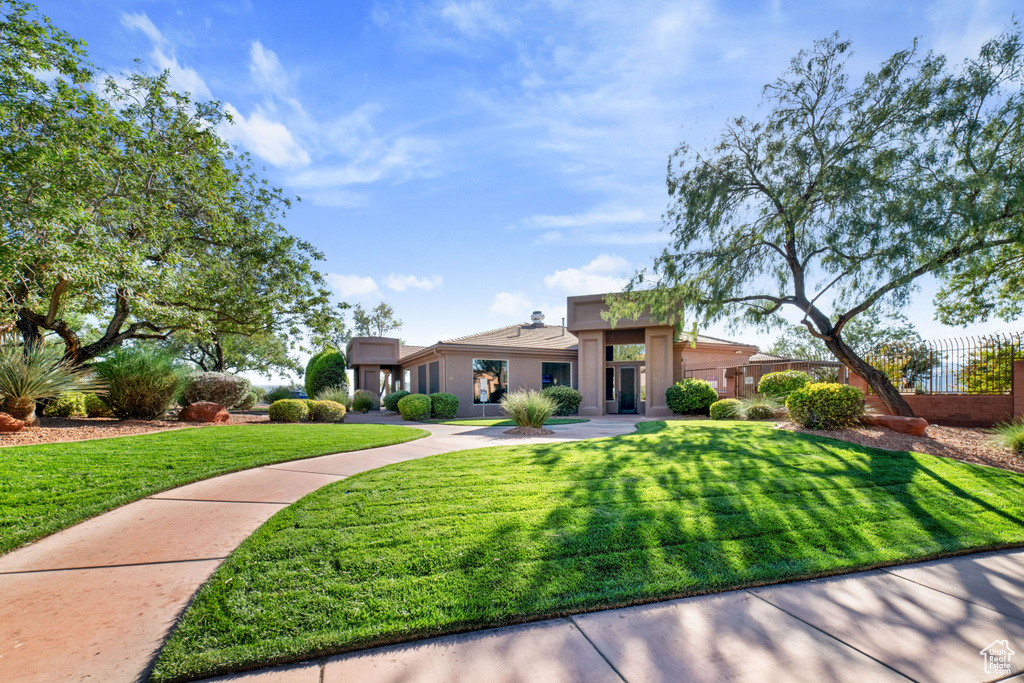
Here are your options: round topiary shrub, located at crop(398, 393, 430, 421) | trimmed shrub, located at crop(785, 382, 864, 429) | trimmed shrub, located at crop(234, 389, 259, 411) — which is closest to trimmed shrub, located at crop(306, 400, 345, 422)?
trimmed shrub, located at crop(234, 389, 259, 411)

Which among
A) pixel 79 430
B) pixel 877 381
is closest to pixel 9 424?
pixel 79 430

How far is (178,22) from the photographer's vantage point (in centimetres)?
875

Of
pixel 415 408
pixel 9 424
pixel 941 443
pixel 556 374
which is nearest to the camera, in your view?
pixel 9 424

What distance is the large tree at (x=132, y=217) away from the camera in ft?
25.6

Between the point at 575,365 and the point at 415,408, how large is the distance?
762 cm

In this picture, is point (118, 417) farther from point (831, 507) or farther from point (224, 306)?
point (831, 507)

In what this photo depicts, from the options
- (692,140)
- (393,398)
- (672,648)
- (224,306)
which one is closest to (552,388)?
(393,398)

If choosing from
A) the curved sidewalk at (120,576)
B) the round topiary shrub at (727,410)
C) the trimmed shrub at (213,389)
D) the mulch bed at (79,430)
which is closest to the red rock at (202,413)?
the mulch bed at (79,430)

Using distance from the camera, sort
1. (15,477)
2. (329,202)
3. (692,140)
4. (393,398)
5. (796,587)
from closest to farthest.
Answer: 1. (796,587)
2. (15,477)
3. (692,140)
4. (329,202)
5. (393,398)

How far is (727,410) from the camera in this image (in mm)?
13422

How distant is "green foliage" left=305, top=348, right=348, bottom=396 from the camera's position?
23328 millimetres

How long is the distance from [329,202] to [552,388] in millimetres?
10169

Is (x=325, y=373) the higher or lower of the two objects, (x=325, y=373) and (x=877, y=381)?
the higher

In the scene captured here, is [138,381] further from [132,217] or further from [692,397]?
[692,397]
